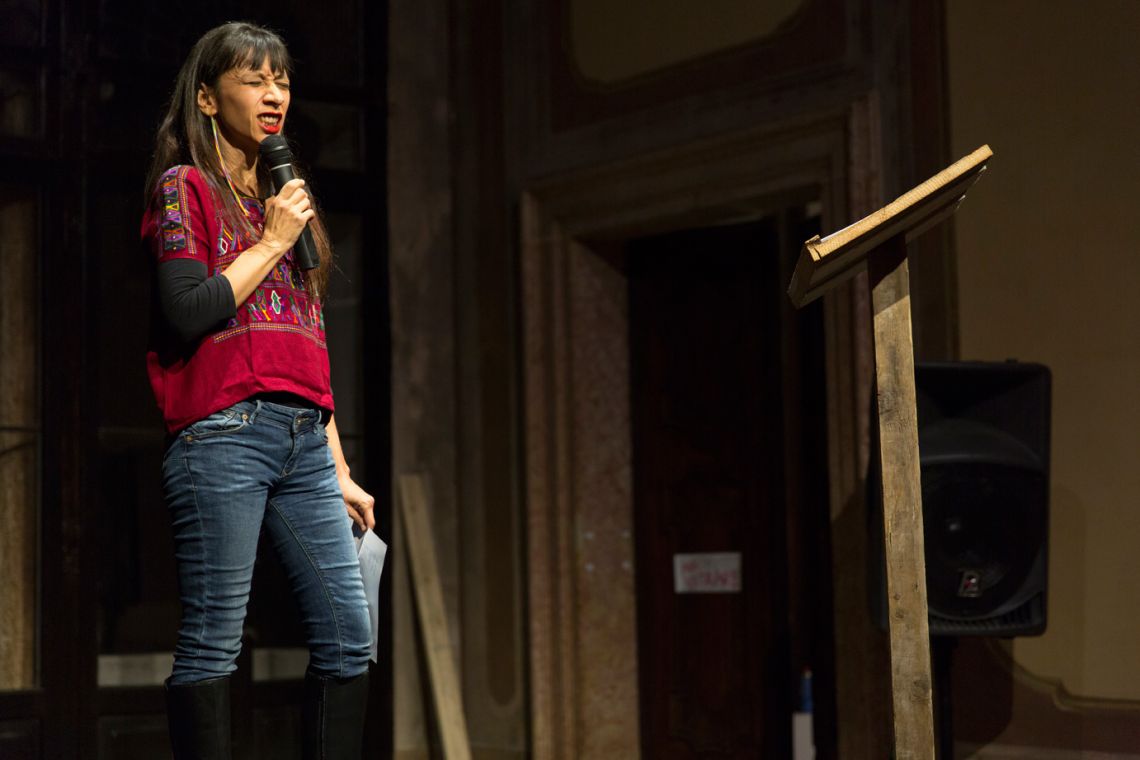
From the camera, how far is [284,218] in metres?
2.12

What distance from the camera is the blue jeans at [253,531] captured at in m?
2.05

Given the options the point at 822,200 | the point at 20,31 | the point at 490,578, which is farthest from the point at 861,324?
the point at 20,31

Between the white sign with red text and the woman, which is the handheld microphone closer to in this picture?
the woman

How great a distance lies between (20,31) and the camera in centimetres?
460

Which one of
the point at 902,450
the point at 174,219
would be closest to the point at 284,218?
the point at 174,219

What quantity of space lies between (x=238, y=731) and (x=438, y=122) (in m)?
2.25

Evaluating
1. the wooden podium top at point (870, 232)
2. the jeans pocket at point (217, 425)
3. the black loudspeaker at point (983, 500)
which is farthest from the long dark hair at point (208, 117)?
the black loudspeaker at point (983, 500)

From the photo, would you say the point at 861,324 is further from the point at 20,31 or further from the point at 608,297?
the point at 20,31

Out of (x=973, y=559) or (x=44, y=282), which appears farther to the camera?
(x=44, y=282)

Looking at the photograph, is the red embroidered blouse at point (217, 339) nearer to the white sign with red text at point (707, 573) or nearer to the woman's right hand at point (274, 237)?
the woman's right hand at point (274, 237)

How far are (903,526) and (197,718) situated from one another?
1.08m

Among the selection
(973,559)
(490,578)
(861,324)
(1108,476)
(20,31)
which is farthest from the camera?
(490,578)

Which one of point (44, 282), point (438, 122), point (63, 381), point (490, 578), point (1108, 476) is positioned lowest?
point (490, 578)

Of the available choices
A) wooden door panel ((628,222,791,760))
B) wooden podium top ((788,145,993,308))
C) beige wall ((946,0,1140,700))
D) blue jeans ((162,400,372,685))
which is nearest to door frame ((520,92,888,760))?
wooden door panel ((628,222,791,760))
